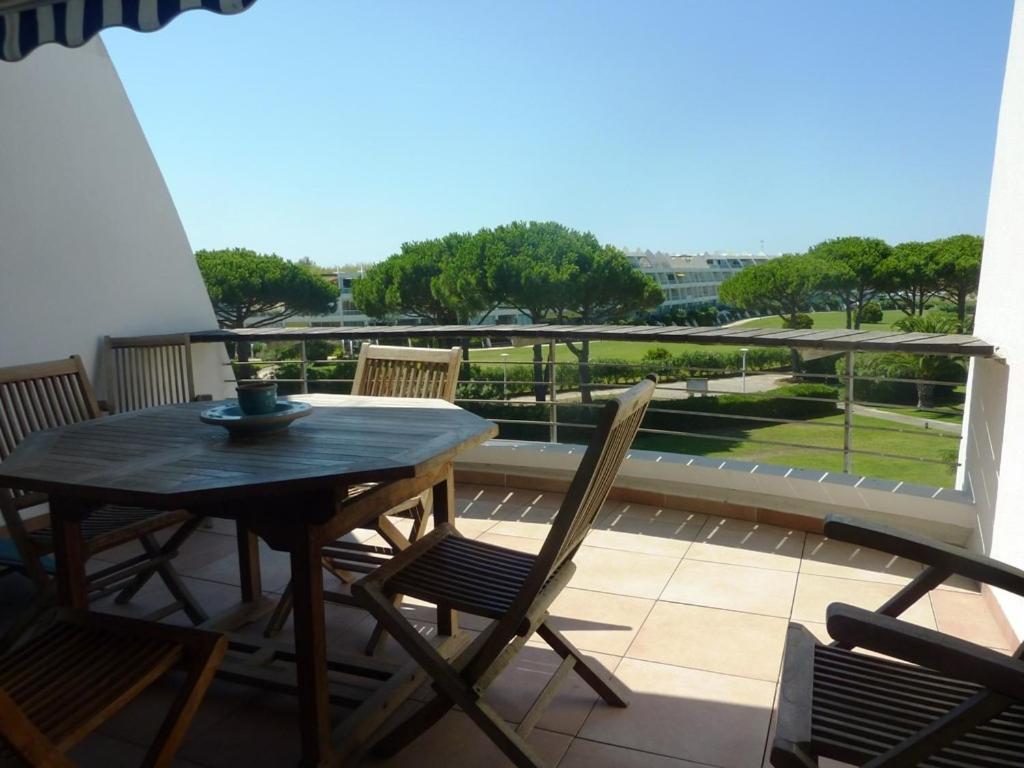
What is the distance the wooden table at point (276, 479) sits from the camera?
5.31 ft

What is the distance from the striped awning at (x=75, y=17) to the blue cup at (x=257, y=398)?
1156 millimetres

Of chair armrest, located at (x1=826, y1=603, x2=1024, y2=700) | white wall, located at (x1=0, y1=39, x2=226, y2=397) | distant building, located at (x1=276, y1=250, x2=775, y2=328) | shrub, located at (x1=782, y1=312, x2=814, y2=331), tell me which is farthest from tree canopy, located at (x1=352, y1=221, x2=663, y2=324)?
chair armrest, located at (x1=826, y1=603, x2=1024, y2=700)

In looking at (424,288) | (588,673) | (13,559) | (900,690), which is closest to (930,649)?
(900,690)

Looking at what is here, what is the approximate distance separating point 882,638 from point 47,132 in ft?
14.8

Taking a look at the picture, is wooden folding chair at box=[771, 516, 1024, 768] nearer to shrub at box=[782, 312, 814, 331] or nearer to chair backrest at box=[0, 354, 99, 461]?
chair backrest at box=[0, 354, 99, 461]

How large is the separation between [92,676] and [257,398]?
0.82 m

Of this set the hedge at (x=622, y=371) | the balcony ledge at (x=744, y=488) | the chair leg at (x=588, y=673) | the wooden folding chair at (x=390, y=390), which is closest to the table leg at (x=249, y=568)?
the wooden folding chair at (x=390, y=390)

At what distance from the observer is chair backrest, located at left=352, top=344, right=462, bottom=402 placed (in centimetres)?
288

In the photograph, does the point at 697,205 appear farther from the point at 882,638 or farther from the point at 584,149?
the point at 882,638

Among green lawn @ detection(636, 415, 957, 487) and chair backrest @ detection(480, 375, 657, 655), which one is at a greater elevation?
chair backrest @ detection(480, 375, 657, 655)

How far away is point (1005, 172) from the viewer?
2912 millimetres

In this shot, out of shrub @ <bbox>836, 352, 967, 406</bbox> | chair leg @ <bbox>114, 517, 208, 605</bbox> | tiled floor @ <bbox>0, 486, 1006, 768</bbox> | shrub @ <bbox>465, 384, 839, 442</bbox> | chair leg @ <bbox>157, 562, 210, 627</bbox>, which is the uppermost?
chair leg @ <bbox>114, 517, 208, 605</bbox>

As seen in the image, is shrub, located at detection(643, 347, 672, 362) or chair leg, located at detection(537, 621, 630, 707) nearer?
chair leg, located at detection(537, 621, 630, 707)

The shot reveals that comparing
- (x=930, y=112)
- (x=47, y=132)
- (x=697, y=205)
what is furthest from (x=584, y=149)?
(x=47, y=132)
